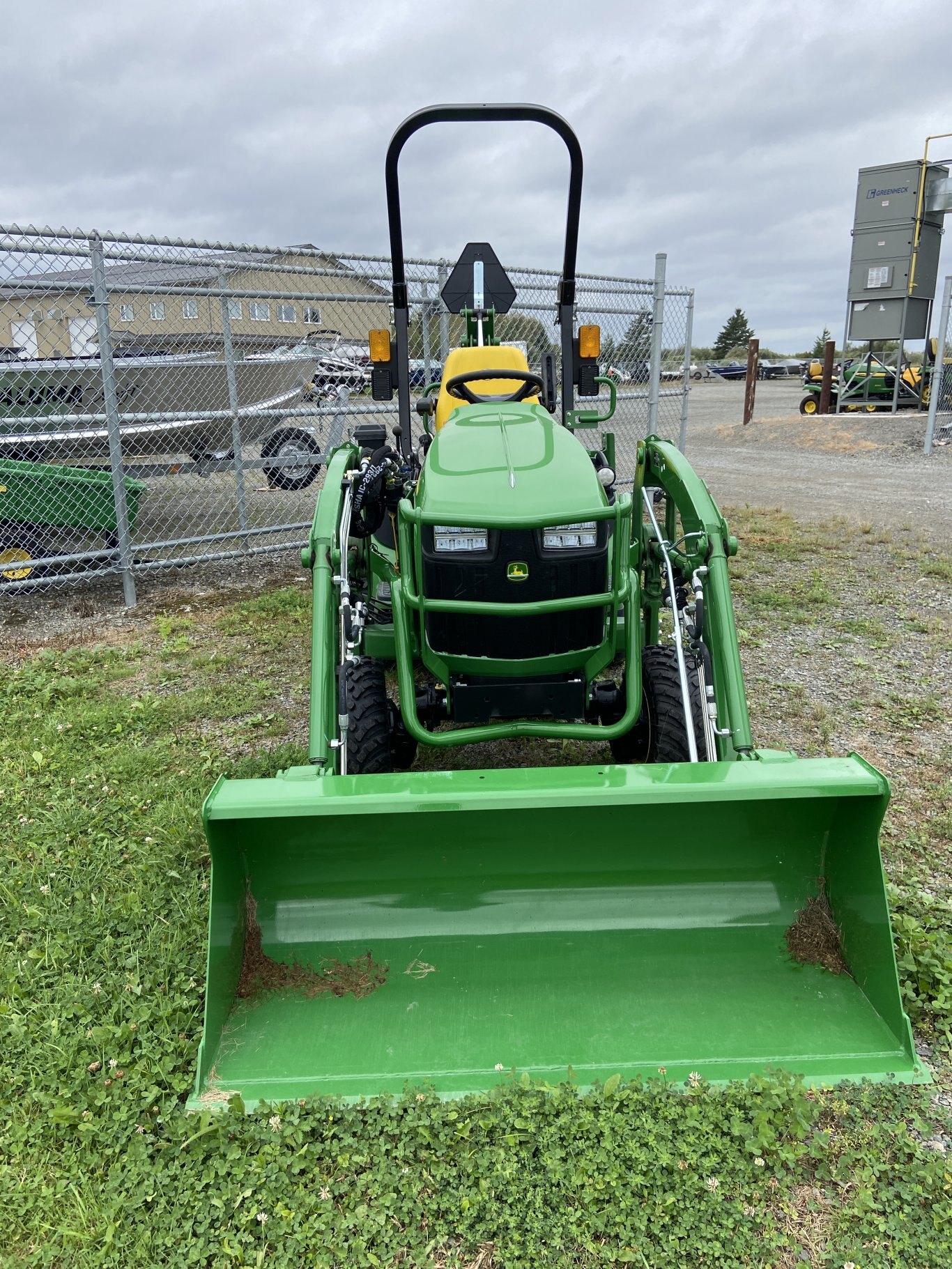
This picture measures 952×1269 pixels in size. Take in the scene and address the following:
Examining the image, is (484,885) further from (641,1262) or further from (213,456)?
(213,456)

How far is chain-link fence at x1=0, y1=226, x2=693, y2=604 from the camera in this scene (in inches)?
226

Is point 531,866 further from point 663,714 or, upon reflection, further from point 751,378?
point 751,378

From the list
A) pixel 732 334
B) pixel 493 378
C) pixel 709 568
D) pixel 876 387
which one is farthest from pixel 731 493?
→ pixel 732 334

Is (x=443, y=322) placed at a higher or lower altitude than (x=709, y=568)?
higher

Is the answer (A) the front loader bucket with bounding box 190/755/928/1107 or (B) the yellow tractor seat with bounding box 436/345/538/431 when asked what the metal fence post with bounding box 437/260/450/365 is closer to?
(B) the yellow tractor seat with bounding box 436/345/538/431

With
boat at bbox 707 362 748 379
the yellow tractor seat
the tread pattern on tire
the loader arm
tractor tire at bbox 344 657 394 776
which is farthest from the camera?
boat at bbox 707 362 748 379


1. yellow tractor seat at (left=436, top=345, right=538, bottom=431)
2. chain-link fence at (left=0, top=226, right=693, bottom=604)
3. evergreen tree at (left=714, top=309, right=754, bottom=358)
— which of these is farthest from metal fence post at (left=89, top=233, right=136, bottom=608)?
evergreen tree at (left=714, top=309, right=754, bottom=358)

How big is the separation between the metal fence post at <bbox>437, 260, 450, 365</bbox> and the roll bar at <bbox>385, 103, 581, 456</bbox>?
285cm

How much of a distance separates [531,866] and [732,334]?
68270 millimetres

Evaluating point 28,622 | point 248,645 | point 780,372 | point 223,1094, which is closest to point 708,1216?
point 223,1094

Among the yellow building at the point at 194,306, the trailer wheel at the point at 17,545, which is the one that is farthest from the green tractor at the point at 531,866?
the trailer wheel at the point at 17,545

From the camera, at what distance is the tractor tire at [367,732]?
3.02m

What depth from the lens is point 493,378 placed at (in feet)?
11.4

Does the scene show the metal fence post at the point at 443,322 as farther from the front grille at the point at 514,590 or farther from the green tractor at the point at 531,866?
the front grille at the point at 514,590
